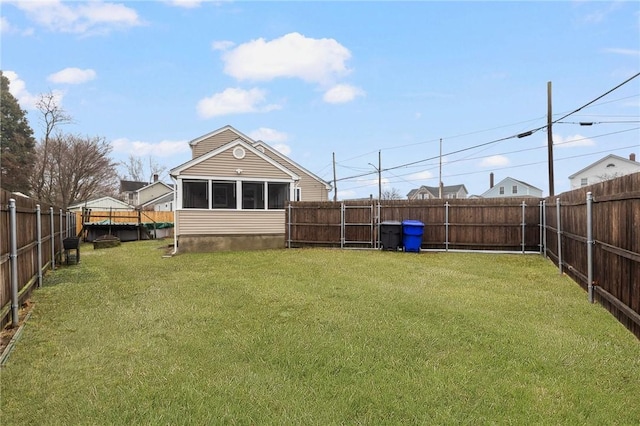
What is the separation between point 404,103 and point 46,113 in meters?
25.4

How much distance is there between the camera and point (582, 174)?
38594mm

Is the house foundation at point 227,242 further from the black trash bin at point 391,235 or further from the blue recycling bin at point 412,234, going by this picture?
the blue recycling bin at point 412,234

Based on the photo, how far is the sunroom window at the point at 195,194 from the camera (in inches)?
503

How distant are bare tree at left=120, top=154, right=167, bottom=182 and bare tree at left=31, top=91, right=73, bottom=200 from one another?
20780 millimetres

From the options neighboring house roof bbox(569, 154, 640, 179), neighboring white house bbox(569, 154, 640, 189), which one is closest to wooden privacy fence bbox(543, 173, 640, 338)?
neighboring white house bbox(569, 154, 640, 189)

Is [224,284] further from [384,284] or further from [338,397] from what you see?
[338,397]

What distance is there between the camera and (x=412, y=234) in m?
12.3

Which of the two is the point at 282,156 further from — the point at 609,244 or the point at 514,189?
the point at 514,189

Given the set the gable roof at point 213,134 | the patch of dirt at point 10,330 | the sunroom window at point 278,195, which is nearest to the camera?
the patch of dirt at point 10,330

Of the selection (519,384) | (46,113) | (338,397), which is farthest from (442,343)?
(46,113)

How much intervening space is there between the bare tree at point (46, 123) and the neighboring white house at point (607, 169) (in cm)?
4526

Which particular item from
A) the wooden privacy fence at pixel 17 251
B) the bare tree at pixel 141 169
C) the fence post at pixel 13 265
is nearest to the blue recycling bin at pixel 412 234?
the wooden privacy fence at pixel 17 251

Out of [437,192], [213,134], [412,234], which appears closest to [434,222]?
[412,234]

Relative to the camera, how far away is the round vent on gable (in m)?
13.2
